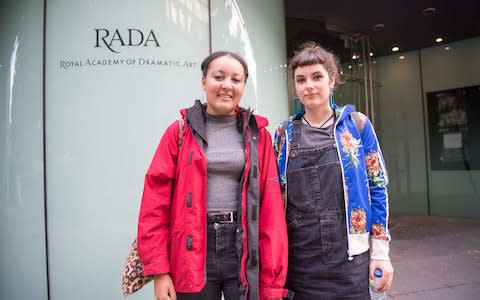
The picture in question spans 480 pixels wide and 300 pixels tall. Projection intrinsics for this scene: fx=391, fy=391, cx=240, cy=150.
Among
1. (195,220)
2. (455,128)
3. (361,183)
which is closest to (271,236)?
(195,220)

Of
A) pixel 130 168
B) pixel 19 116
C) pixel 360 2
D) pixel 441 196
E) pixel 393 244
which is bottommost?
pixel 393 244

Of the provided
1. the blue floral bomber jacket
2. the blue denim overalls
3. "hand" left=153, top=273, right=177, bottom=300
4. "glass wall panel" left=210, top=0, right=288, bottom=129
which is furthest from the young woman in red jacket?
"glass wall panel" left=210, top=0, right=288, bottom=129

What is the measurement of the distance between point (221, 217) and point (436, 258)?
509cm

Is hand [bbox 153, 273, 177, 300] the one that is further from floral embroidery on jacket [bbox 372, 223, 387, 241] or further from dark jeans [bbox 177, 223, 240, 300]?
floral embroidery on jacket [bbox 372, 223, 387, 241]

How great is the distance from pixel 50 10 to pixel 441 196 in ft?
30.1

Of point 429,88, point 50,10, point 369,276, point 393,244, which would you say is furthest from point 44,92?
point 429,88

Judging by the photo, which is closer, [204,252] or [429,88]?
[204,252]

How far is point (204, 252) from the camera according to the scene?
1934 mm

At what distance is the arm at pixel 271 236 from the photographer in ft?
6.42

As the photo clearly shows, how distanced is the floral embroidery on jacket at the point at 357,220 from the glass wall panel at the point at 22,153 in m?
3.02

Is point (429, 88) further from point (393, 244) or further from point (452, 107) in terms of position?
point (393, 244)

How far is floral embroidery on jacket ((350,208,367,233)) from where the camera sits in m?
2.03

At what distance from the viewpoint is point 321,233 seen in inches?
80.0

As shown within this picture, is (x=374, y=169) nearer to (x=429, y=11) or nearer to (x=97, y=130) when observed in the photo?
(x=97, y=130)
